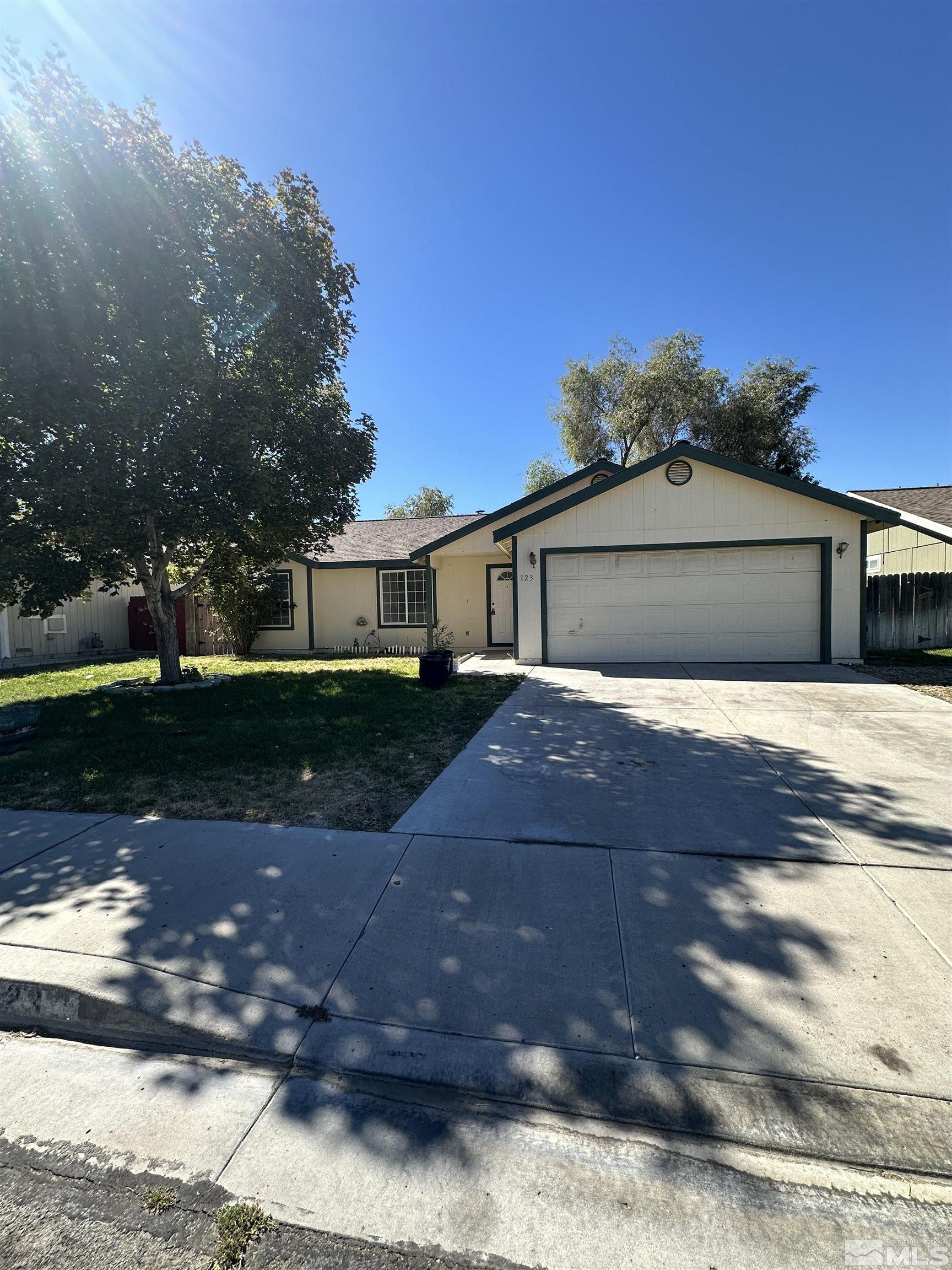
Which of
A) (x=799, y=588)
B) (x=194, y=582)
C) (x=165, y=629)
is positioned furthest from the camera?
(x=799, y=588)

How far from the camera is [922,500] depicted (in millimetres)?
17625

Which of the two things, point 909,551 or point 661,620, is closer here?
point 661,620

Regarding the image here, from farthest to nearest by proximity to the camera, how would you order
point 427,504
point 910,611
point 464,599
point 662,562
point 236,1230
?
point 427,504 < point 464,599 < point 910,611 < point 662,562 < point 236,1230

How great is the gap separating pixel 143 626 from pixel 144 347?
11.8 metres

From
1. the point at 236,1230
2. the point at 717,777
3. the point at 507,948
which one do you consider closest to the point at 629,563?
the point at 717,777

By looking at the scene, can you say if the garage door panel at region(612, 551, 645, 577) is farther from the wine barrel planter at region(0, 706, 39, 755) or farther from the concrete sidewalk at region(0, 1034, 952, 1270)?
the concrete sidewalk at region(0, 1034, 952, 1270)

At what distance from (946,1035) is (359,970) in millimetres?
2400

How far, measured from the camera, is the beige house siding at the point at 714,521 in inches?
431

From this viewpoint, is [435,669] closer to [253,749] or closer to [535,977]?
[253,749]

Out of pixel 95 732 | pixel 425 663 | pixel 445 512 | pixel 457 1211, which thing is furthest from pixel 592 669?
pixel 445 512

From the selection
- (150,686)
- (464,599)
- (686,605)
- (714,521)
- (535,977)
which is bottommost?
(535,977)

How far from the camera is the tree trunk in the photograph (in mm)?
10208

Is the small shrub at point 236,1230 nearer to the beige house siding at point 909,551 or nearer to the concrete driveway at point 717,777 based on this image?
the concrete driveway at point 717,777

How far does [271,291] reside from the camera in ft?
29.3
